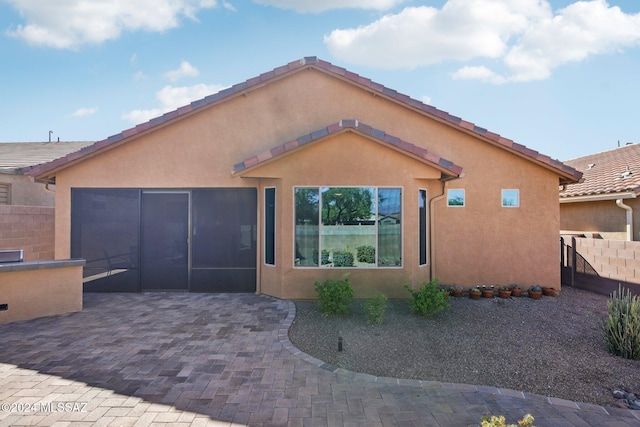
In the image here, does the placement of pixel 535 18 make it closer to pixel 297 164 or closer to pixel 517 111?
pixel 517 111

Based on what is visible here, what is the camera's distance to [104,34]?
11102 mm

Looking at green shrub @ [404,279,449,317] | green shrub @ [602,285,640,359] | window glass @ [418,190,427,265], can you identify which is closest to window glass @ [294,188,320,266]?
green shrub @ [404,279,449,317]

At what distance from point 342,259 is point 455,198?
4142 millimetres

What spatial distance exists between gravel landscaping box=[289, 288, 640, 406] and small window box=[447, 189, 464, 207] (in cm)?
306

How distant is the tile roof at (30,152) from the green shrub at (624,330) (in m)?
21.0

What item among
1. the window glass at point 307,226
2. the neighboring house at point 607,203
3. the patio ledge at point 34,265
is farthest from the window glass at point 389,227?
the patio ledge at point 34,265

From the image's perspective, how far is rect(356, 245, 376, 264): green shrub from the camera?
8492 mm

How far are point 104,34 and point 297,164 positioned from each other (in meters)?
9.01

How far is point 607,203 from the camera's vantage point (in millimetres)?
11547

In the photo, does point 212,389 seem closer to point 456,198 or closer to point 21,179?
point 456,198

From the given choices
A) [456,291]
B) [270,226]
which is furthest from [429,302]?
[270,226]

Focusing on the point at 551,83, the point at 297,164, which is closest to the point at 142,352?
the point at 297,164

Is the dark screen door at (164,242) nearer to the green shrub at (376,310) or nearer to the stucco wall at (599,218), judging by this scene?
the green shrub at (376,310)

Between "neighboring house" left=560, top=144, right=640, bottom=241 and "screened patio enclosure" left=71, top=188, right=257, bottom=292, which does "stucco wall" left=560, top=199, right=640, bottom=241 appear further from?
"screened patio enclosure" left=71, top=188, right=257, bottom=292
